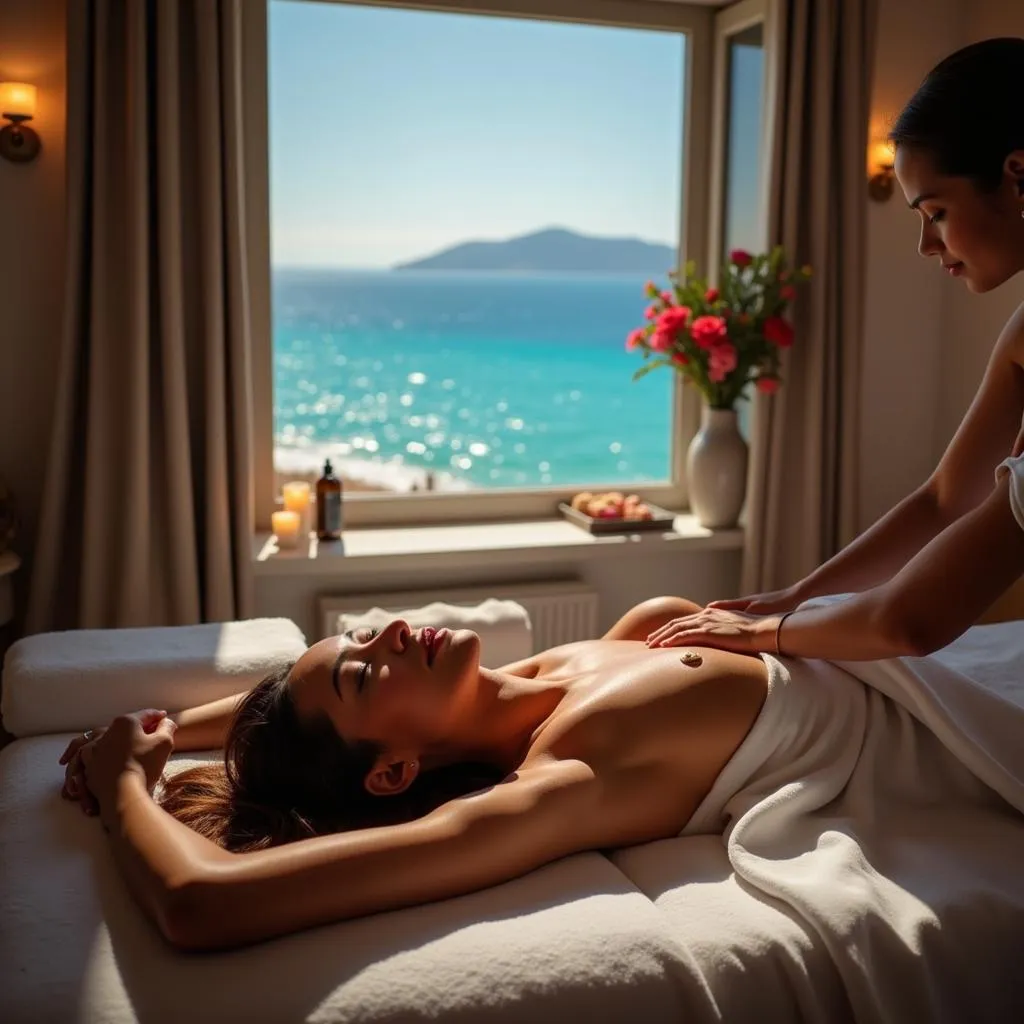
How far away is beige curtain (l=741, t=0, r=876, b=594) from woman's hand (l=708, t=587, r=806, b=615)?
156 centimetres

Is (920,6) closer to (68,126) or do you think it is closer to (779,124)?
(779,124)

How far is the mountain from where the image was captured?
157 inches

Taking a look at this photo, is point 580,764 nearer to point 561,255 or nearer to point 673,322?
point 673,322

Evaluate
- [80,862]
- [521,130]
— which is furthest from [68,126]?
[80,862]

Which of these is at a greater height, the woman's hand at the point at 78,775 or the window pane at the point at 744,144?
the window pane at the point at 744,144

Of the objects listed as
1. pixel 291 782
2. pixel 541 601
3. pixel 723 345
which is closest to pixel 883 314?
pixel 723 345

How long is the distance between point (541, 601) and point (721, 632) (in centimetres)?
164

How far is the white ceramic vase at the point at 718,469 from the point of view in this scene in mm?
3713

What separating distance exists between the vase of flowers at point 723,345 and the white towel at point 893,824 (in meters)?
1.70

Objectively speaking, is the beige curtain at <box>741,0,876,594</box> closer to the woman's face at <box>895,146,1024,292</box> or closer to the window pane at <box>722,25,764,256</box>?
the window pane at <box>722,25,764,256</box>

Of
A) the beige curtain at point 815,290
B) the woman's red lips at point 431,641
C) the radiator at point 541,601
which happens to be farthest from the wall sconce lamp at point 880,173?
the woman's red lips at point 431,641

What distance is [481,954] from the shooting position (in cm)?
130

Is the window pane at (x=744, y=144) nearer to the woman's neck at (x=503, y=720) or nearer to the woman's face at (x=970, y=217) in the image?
the woman's face at (x=970, y=217)

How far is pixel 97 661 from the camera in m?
2.06
